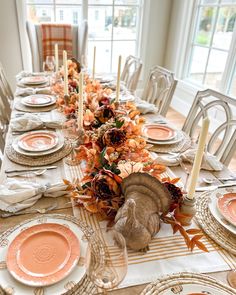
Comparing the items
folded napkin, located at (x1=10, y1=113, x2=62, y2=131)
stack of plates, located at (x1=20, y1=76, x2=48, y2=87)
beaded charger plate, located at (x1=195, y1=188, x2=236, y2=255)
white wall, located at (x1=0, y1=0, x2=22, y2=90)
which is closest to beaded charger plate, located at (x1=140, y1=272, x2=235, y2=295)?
beaded charger plate, located at (x1=195, y1=188, x2=236, y2=255)

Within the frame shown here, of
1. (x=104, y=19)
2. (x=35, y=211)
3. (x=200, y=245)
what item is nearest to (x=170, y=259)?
(x=200, y=245)

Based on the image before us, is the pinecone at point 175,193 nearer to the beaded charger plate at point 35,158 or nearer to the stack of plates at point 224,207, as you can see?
the stack of plates at point 224,207

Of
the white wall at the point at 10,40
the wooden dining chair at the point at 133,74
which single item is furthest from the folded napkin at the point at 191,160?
the white wall at the point at 10,40

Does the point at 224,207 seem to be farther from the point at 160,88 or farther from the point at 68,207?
the point at 160,88

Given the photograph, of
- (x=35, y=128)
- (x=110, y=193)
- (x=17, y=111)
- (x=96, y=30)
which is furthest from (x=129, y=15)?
(x=110, y=193)

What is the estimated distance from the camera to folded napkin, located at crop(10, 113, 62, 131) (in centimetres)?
133

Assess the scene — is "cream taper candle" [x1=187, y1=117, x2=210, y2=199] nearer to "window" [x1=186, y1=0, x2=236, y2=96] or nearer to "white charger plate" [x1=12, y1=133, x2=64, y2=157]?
"white charger plate" [x1=12, y1=133, x2=64, y2=157]

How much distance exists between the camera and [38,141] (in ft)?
Answer: 3.96

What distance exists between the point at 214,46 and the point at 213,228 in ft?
9.66

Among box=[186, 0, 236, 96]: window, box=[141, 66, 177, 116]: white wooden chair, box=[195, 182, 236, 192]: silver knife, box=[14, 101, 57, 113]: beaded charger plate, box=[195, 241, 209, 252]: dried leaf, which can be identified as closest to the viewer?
box=[195, 241, 209, 252]: dried leaf

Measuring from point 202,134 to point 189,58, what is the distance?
3.35 m

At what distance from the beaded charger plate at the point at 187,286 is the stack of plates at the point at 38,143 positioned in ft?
2.34

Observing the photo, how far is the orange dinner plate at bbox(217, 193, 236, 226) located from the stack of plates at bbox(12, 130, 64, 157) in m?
0.70

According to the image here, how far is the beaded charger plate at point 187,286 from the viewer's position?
556 millimetres
